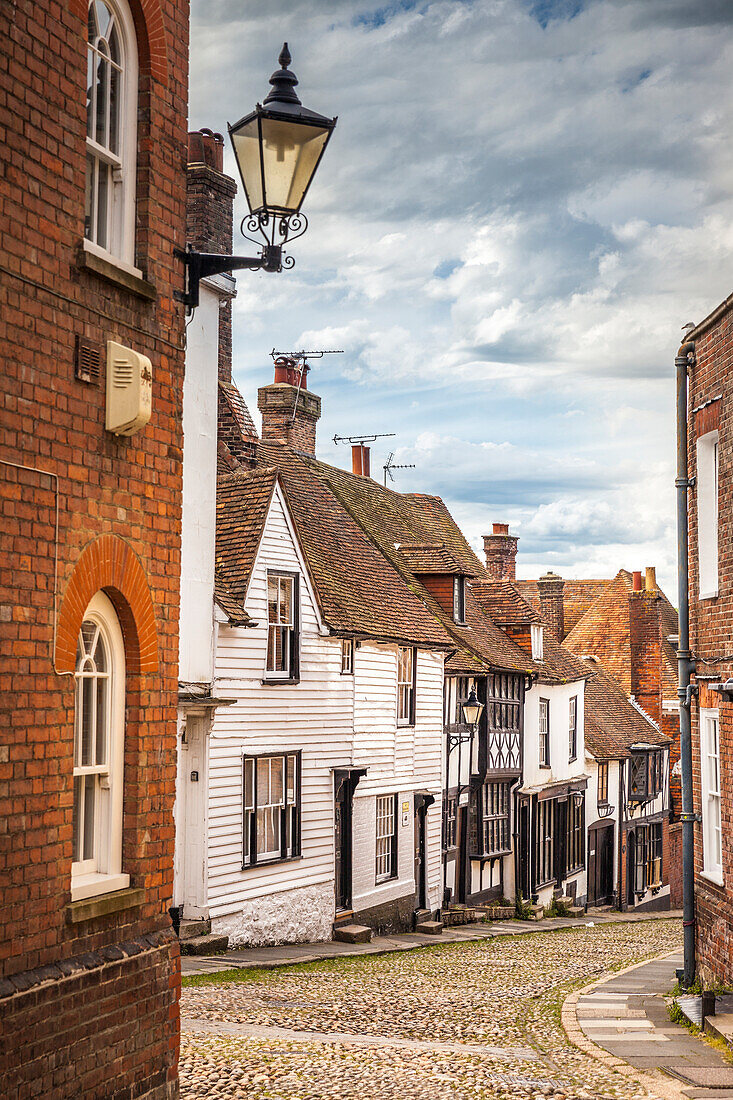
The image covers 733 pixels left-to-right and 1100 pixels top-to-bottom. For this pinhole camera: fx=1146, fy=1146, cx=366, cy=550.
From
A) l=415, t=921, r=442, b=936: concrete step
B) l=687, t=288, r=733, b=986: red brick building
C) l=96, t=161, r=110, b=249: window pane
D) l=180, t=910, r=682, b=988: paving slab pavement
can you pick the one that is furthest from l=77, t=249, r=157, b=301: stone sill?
l=415, t=921, r=442, b=936: concrete step

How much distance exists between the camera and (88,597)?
248 inches

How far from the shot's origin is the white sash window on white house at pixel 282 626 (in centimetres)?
1816

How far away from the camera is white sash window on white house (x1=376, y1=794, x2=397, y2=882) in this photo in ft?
72.4

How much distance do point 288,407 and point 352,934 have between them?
11620mm

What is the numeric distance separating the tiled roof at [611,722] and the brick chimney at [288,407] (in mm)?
15718

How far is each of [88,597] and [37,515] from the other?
25.9 inches

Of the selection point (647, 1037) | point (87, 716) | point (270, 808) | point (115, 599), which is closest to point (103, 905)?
point (87, 716)

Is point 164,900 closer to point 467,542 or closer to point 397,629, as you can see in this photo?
point 397,629

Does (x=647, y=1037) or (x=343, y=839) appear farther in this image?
(x=343, y=839)

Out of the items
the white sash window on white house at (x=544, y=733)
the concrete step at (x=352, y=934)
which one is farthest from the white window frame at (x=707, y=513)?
the white sash window on white house at (x=544, y=733)

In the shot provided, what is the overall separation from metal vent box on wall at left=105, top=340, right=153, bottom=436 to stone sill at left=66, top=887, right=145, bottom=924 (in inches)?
102

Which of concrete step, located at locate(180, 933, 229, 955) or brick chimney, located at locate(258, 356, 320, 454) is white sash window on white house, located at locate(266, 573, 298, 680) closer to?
concrete step, located at locate(180, 933, 229, 955)

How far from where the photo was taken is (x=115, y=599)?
22.1 feet

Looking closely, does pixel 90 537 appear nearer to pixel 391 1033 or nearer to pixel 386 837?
pixel 391 1033
